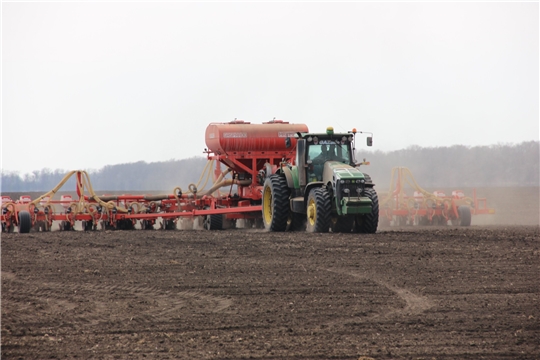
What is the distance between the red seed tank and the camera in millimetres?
22844

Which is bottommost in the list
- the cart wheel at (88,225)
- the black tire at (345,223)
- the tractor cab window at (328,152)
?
the cart wheel at (88,225)

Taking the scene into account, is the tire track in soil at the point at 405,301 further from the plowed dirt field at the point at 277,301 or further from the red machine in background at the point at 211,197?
the red machine in background at the point at 211,197

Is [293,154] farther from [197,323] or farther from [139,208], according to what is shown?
[197,323]

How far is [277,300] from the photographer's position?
9297 millimetres

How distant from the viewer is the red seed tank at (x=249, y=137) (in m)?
22.8

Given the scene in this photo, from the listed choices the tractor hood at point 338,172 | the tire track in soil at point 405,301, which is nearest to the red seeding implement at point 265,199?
the tractor hood at point 338,172

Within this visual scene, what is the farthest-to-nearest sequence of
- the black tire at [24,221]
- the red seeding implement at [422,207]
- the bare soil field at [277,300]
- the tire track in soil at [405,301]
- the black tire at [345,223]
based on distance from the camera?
the red seeding implement at [422,207], the black tire at [24,221], the black tire at [345,223], the tire track in soil at [405,301], the bare soil field at [277,300]

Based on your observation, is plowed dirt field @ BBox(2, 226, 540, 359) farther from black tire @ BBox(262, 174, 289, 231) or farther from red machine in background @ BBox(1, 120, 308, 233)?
red machine in background @ BBox(1, 120, 308, 233)

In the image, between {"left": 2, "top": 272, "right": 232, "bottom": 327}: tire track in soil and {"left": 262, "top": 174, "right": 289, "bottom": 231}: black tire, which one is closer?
{"left": 2, "top": 272, "right": 232, "bottom": 327}: tire track in soil

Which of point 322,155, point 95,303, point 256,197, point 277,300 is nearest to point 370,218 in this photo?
point 322,155

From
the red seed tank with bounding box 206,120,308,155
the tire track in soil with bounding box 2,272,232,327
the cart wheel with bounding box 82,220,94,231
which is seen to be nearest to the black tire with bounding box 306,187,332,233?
the red seed tank with bounding box 206,120,308,155

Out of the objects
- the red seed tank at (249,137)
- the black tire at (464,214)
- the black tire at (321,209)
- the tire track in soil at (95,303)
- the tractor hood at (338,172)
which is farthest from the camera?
the black tire at (464,214)

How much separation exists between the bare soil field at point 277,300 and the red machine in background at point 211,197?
20.3 feet

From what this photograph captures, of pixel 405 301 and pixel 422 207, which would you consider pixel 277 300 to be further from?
pixel 422 207
